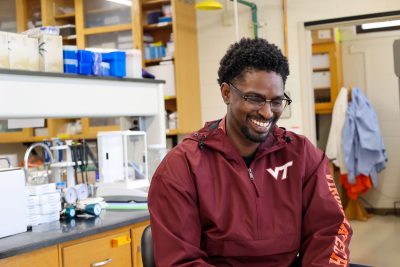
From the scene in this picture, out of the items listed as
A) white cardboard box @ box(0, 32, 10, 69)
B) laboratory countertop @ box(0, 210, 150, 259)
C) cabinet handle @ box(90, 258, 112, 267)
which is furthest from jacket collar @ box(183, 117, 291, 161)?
white cardboard box @ box(0, 32, 10, 69)

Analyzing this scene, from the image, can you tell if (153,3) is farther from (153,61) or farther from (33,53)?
(33,53)

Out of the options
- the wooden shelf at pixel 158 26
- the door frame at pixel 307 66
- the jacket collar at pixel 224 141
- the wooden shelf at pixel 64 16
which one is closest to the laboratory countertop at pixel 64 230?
the jacket collar at pixel 224 141

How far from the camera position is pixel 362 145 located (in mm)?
5320

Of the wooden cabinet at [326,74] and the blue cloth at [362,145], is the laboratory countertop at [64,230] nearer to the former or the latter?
the blue cloth at [362,145]

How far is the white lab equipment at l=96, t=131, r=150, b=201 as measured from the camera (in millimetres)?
3074

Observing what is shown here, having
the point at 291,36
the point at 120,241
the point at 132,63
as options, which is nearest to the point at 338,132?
the point at 291,36

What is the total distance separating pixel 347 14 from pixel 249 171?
311 cm

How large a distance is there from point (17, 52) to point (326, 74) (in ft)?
13.9

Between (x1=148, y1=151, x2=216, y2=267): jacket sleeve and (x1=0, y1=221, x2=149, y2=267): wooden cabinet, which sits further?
(x1=0, y1=221, x2=149, y2=267): wooden cabinet

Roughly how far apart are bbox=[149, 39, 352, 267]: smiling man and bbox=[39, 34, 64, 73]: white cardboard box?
1427 millimetres

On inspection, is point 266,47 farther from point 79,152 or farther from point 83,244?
point 79,152

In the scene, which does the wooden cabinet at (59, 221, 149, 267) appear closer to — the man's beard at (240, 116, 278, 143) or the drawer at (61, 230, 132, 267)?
the drawer at (61, 230, 132, 267)

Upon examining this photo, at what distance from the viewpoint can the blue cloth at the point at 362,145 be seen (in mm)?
5359

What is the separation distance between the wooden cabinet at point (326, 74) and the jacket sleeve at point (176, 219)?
15.6ft
